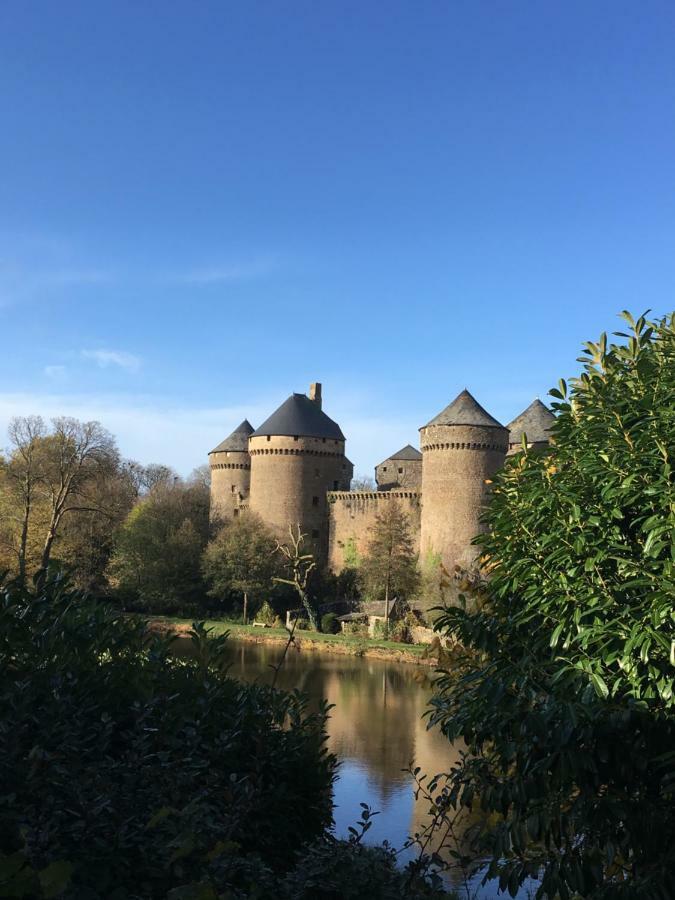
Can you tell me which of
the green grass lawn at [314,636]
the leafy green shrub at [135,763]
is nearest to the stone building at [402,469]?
the green grass lawn at [314,636]

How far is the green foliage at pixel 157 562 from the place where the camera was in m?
38.3

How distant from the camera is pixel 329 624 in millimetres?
34219

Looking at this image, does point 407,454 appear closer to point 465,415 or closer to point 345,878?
point 465,415

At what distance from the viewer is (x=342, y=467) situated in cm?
4322

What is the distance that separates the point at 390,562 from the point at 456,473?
185 inches

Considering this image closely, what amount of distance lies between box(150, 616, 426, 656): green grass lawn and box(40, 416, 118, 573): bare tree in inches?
253

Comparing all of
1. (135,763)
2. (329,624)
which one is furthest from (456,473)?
(135,763)

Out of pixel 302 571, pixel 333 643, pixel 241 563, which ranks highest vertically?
pixel 241 563

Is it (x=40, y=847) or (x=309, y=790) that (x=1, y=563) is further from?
(x=40, y=847)

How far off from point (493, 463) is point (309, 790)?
98.3 ft

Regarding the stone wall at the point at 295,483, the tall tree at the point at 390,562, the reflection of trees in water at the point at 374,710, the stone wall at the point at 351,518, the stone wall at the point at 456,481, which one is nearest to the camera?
the reflection of trees in water at the point at 374,710

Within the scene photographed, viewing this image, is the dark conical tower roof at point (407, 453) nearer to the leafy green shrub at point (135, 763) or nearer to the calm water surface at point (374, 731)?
the calm water surface at point (374, 731)

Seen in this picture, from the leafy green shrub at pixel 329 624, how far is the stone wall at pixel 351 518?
5.91m

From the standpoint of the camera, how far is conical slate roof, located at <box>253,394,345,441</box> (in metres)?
42.2
